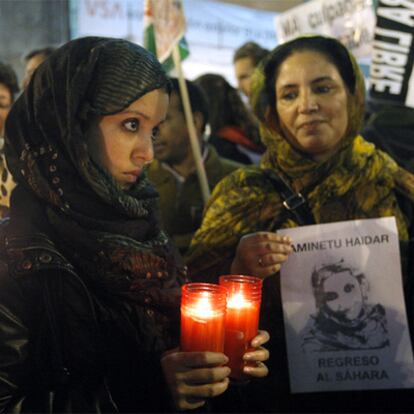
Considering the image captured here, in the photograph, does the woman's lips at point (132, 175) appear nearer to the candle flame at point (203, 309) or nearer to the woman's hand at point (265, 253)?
the candle flame at point (203, 309)

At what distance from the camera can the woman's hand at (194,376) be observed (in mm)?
1218

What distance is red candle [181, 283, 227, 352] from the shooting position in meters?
1.21

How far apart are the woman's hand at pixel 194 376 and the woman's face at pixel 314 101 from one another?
1.18 metres

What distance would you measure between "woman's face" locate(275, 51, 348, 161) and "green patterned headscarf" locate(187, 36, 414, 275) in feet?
0.16

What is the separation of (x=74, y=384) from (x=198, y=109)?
8.90ft

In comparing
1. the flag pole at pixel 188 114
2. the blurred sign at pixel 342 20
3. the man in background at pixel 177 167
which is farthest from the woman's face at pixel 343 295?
the blurred sign at pixel 342 20

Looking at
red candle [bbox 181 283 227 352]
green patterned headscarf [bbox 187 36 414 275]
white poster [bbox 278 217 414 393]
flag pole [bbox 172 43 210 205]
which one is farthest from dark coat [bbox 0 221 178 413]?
flag pole [bbox 172 43 210 205]

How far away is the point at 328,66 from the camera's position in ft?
6.91

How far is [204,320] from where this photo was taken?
121 centimetres

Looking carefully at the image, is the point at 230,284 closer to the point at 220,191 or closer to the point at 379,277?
the point at 379,277

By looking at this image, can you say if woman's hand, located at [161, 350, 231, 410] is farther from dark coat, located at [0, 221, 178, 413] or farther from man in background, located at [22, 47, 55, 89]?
man in background, located at [22, 47, 55, 89]

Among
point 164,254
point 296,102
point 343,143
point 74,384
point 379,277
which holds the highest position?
point 296,102

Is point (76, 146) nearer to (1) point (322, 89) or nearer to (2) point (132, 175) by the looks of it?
(2) point (132, 175)

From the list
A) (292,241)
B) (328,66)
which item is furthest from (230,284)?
(328,66)
